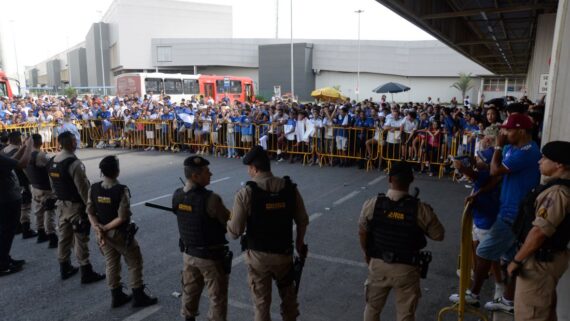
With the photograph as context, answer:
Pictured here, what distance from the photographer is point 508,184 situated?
413cm

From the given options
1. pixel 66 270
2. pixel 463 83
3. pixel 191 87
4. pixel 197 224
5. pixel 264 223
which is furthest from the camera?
pixel 463 83

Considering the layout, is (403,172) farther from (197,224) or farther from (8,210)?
(8,210)

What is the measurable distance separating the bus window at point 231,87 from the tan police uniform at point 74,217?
2886 cm

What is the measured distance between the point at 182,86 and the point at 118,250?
93.0 feet

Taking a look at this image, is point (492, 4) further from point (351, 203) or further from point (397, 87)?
point (397, 87)

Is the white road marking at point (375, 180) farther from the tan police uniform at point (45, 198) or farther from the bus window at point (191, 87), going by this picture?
the bus window at point (191, 87)

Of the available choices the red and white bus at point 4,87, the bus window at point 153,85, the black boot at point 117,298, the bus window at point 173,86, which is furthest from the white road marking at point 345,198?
the bus window at point 173,86

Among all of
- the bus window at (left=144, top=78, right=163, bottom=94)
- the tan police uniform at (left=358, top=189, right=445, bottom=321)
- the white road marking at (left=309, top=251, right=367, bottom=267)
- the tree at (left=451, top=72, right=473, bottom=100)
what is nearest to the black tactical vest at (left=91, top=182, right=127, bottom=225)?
the tan police uniform at (left=358, top=189, right=445, bottom=321)

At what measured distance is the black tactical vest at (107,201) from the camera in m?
4.35

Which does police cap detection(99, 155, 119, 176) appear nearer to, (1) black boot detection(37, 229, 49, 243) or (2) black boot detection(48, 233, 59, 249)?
(2) black boot detection(48, 233, 59, 249)

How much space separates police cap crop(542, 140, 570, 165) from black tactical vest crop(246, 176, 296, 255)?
1987 mm

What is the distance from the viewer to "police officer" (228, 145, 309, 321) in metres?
3.48

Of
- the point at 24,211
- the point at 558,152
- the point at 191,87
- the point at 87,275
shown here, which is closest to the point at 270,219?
the point at 558,152

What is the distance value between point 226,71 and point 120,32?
1747cm
